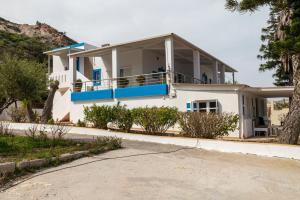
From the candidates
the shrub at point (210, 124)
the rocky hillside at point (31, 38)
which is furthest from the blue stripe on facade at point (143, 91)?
the rocky hillside at point (31, 38)

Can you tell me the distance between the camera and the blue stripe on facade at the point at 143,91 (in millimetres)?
20188

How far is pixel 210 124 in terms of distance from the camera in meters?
14.1

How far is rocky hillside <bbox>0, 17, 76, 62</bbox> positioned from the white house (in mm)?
20046

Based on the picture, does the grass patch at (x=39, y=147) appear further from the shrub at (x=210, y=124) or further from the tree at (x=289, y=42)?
the tree at (x=289, y=42)

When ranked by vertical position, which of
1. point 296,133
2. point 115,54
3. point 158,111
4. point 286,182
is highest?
point 115,54

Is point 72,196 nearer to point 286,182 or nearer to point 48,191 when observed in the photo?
point 48,191

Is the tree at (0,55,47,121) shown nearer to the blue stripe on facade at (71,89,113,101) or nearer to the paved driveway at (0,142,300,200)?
the blue stripe on facade at (71,89,113,101)

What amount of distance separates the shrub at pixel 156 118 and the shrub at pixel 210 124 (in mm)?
1044

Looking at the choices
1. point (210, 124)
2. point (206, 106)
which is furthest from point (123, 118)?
point (206, 106)

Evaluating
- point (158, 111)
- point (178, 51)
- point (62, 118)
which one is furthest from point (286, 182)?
point (62, 118)

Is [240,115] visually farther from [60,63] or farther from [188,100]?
[60,63]

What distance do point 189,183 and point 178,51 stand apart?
1983 cm

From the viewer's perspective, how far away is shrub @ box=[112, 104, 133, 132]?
1670 cm

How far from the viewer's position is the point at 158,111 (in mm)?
15297
